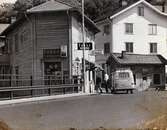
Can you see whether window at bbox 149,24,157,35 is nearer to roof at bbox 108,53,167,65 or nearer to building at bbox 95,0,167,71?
building at bbox 95,0,167,71

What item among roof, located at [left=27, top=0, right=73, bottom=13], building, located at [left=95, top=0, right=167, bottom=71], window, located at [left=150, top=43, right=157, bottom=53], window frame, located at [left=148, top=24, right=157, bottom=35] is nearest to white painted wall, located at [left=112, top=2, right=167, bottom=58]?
building, located at [left=95, top=0, right=167, bottom=71]

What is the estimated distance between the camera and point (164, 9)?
8081 cm

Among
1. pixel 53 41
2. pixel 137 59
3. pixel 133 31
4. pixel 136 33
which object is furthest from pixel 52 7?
pixel 136 33

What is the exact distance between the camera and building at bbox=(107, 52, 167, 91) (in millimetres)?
65812

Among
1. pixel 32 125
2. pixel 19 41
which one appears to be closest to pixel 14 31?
pixel 19 41

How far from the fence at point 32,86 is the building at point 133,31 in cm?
2810

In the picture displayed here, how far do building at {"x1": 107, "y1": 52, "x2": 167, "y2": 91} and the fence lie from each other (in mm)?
24051

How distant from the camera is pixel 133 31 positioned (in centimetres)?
7044

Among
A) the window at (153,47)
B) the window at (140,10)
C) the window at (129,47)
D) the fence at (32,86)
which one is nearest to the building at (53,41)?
the fence at (32,86)

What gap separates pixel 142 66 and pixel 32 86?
3433 centimetres

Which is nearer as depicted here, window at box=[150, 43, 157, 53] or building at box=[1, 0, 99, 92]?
building at box=[1, 0, 99, 92]

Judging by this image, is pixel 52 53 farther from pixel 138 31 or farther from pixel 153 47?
pixel 153 47

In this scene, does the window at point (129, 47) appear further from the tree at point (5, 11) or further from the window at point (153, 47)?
the tree at point (5, 11)

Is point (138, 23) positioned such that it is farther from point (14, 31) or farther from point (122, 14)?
point (14, 31)
